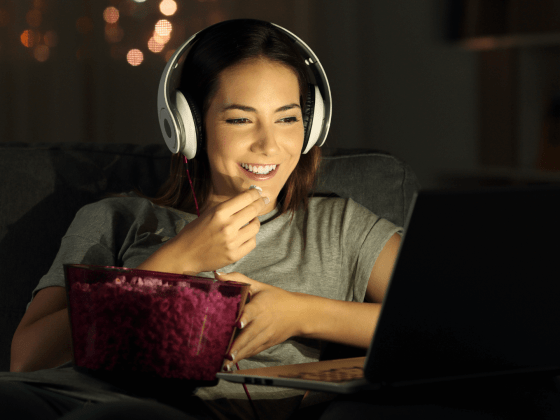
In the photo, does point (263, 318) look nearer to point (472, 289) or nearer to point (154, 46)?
point (472, 289)

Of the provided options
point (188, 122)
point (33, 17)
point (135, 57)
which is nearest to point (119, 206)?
Result: point (188, 122)

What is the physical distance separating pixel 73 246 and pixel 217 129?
1.21 feet

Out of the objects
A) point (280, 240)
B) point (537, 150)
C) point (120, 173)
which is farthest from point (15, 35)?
point (537, 150)

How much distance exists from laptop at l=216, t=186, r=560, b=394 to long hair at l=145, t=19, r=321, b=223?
0.63 meters

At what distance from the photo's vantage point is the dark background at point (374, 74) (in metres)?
2.30

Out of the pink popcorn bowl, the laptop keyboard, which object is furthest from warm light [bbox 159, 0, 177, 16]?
the laptop keyboard

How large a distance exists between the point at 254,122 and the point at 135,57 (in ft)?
5.76

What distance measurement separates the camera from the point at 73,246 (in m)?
1.06

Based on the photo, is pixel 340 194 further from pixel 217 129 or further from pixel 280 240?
pixel 217 129

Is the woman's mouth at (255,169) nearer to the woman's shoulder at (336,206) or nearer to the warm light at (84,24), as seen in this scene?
the woman's shoulder at (336,206)

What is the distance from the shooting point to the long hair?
1.09 meters

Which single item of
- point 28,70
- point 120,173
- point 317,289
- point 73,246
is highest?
point 28,70

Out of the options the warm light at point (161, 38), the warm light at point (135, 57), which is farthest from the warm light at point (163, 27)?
the warm light at point (135, 57)

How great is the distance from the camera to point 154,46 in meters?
2.58
